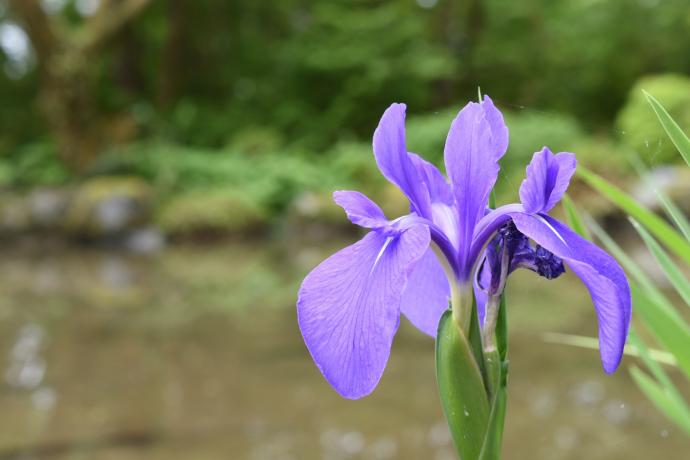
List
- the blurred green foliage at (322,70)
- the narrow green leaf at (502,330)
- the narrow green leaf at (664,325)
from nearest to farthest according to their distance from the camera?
the narrow green leaf at (502,330)
the narrow green leaf at (664,325)
the blurred green foliage at (322,70)

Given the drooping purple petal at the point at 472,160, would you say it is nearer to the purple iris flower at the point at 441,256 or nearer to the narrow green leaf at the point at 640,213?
the purple iris flower at the point at 441,256

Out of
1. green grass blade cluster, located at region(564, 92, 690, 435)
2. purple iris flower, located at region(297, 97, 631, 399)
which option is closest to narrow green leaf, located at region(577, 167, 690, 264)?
green grass blade cluster, located at region(564, 92, 690, 435)

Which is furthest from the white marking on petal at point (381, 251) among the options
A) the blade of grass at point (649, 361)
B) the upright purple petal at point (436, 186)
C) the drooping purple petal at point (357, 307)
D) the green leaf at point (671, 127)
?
the blade of grass at point (649, 361)

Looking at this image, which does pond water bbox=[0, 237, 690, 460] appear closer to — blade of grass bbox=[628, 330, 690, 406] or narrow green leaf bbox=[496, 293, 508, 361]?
blade of grass bbox=[628, 330, 690, 406]

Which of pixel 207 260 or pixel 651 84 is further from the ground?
pixel 207 260

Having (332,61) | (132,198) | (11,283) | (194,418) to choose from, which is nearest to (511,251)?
(194,418)

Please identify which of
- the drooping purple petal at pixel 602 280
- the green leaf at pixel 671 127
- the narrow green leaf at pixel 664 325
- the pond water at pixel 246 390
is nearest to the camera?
the drooping purple petal at pixel 602 280

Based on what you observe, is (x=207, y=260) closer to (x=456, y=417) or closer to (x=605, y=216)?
(x=605, y=216)
